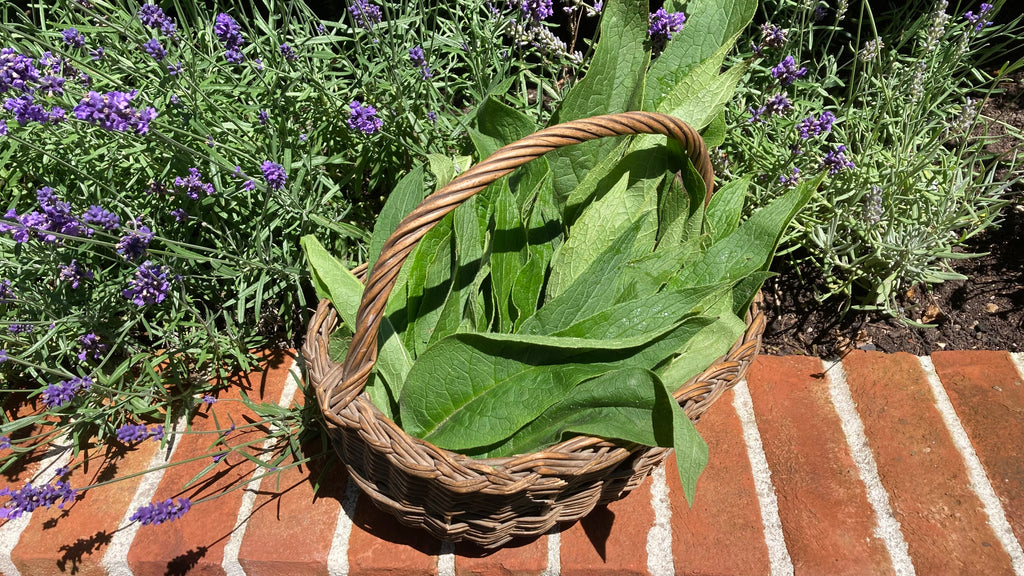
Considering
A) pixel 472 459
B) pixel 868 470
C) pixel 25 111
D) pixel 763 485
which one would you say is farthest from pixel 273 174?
pixel 868 470

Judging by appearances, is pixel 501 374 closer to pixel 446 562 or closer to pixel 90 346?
pixel 446 562

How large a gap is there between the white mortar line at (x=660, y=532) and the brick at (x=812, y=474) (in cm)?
21

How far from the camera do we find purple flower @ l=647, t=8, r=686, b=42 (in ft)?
4.41

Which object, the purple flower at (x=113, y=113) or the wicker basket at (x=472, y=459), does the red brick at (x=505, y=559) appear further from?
the purple flower at (x=113, y=113)

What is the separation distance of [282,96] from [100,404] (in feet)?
2.55

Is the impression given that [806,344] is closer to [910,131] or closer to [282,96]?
[910,131]

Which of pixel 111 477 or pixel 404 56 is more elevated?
pixel 404 56

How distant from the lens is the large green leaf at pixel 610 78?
1.23 meters

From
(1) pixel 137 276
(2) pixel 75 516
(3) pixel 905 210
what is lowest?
(2) pixel 75 516

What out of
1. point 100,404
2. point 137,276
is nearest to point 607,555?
point 137,276

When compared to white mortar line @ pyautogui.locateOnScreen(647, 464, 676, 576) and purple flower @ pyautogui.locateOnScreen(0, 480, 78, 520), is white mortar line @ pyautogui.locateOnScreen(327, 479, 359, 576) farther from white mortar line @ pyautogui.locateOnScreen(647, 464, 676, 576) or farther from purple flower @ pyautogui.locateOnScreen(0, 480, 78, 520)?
white mortar line @ pyautogui.locateOnScreen(647, 464, 676, 576)

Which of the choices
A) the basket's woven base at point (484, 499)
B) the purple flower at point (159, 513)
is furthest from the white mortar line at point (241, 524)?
the basket's woven base at point (484, 499)

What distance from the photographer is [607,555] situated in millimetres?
1195

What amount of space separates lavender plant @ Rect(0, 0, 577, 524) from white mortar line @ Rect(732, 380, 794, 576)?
87 centimetres
